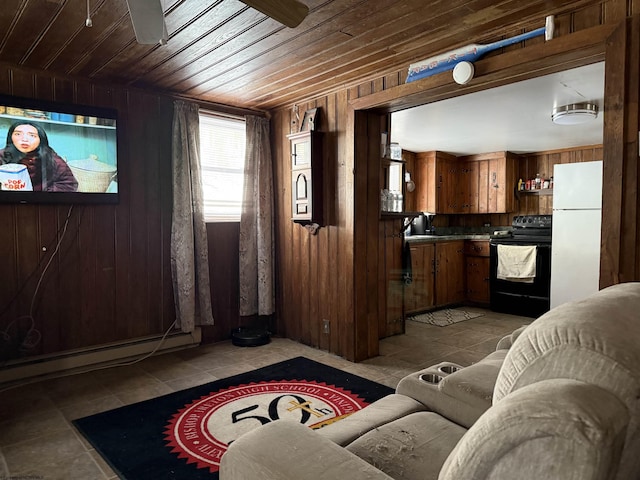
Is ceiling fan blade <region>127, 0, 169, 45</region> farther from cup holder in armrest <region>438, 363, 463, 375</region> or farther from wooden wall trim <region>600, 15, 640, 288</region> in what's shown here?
wooden wall trim <region>600, 15, 640, 288</region>

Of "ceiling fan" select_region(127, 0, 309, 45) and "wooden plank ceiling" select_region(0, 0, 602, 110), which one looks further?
"wooden plank ceiling" select_region(0, 0, 602, 110)

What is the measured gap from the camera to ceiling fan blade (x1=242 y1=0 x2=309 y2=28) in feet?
4.95

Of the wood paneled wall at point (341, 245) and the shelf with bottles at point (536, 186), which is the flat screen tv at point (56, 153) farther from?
the shelf with bottles at point (536, 186)

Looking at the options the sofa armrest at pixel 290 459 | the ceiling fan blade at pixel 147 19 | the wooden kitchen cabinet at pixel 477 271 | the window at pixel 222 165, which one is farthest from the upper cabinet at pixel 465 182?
the sofa armrest at pixel 290 459

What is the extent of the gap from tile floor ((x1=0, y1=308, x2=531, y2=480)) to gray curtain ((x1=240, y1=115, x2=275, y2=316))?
46cm

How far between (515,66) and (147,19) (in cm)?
195

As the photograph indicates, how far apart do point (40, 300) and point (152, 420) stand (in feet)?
4.77

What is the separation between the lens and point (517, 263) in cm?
539

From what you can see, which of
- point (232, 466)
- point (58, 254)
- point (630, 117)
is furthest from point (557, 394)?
point (58, 254)

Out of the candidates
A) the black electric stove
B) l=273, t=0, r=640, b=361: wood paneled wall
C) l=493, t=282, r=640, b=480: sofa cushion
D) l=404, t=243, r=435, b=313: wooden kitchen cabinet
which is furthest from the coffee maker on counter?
l=493, t=282, r=640, b=480: sofa cushion

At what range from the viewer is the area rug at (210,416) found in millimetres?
2086

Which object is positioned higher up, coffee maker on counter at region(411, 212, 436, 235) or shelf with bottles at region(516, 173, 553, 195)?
shelf with bottles at region(516, 173, 553, 195)

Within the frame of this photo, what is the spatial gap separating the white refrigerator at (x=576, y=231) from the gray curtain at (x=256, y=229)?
3.04 m

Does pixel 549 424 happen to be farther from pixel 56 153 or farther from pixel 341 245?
pixel 56 153
